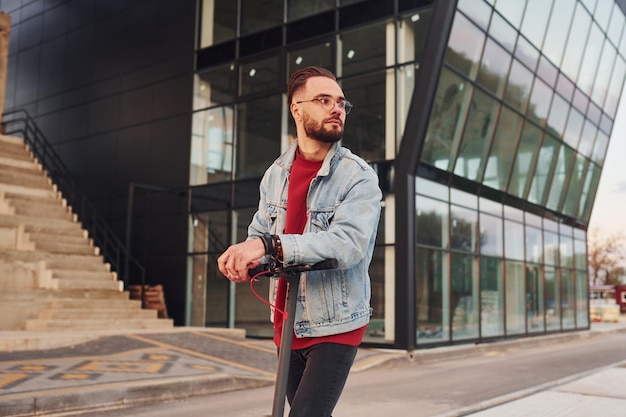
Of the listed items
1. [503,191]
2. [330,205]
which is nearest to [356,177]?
[330,205]

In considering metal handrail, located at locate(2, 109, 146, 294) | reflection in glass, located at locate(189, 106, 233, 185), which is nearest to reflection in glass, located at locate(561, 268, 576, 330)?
reflection in glass, located at locate(189, 106, 233, 185)

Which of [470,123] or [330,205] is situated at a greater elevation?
[470,123]

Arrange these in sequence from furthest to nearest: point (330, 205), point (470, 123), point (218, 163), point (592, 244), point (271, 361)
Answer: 1. point (592, 244)
2. point (218, 163)
3. point (470, 123)
4. point (271, 361)
5. point (330, 205)

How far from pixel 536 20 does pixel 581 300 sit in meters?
12.0

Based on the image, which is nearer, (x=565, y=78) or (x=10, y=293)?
(x=10, y=293)

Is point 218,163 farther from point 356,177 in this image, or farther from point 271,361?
point 356,177

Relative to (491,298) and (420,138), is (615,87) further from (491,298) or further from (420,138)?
(420,138)

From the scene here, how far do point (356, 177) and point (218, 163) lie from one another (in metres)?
16.2

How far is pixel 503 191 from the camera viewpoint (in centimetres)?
1931

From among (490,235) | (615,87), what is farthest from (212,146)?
(615,87)

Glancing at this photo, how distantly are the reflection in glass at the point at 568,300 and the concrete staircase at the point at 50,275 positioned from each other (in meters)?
14.9

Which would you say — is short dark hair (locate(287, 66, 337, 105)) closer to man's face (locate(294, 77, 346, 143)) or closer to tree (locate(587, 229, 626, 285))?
man's face (locate(294, 77, 346, 143))

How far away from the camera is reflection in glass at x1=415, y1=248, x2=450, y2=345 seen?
14992mm

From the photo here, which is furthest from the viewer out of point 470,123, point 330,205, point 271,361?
point 470,123
